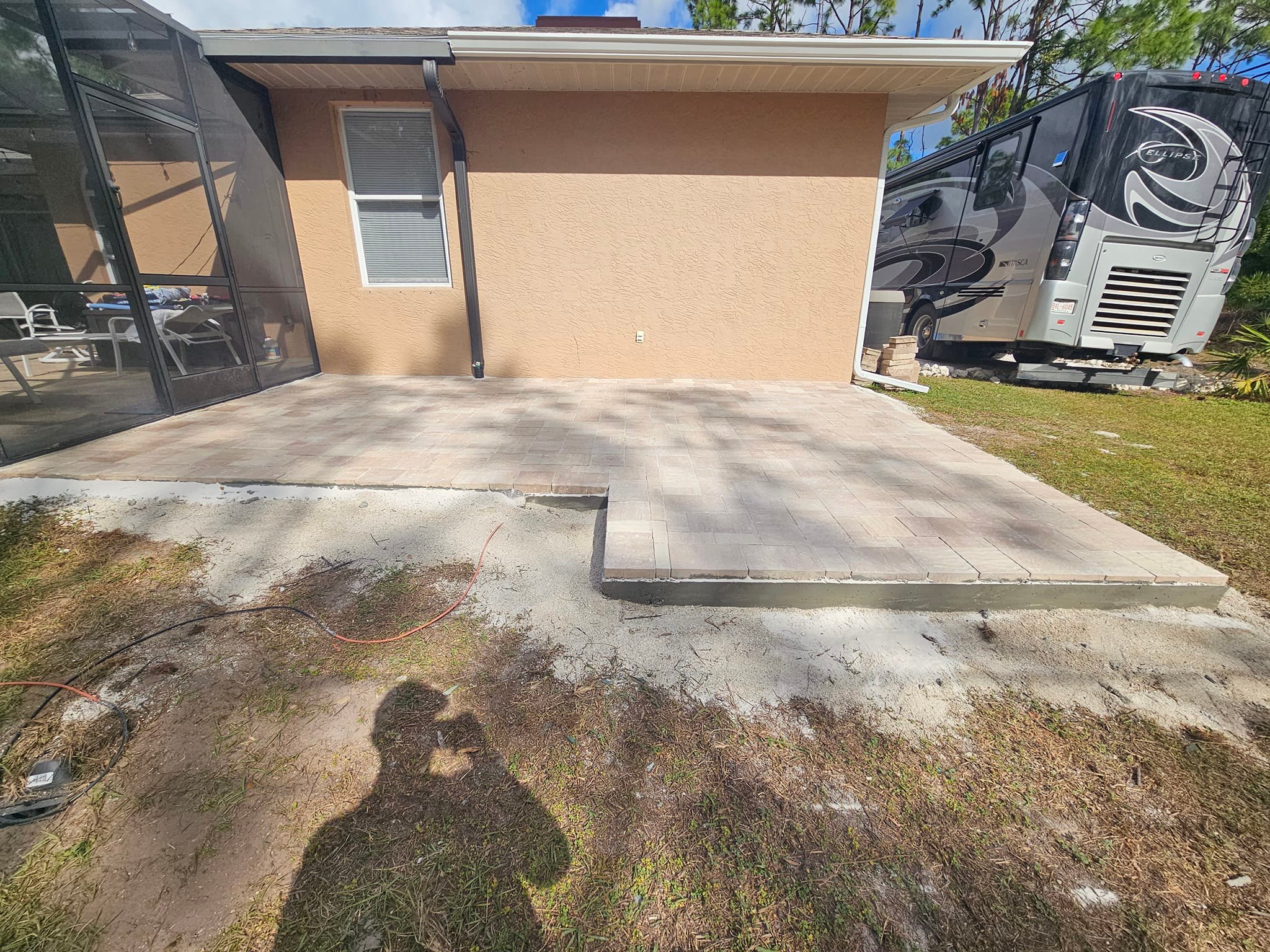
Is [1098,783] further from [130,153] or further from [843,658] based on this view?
[130,153]

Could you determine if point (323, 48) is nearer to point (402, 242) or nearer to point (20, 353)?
point (402, 242)

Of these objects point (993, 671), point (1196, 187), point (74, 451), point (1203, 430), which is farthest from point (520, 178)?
point (1196, 187)

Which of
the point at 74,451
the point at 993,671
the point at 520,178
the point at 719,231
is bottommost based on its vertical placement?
the point at 993,671

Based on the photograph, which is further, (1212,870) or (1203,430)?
(1203,430)

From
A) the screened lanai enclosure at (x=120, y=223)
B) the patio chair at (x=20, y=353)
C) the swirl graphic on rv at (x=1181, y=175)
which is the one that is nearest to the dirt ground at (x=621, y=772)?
the patio chair at (x=20, y=353)

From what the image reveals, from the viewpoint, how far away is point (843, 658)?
1.98 metres

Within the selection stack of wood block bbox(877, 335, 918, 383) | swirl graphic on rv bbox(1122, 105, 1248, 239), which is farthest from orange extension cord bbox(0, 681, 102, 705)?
swirl graphic on rv bbox(1122, 105, 1248, 239)

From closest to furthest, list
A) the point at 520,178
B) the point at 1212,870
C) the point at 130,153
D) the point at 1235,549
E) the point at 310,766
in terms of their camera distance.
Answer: the point at 1212,870 < the point at 310,766 < the point at 1235,549 < the point at 130,153 < the point at 520,178

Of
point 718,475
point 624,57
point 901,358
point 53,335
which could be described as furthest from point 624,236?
point 53,335

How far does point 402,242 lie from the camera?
18.4 feet

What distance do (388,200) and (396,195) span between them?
0.11 meters

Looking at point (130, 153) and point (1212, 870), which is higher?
point (130, 153)

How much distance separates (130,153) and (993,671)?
256 inches

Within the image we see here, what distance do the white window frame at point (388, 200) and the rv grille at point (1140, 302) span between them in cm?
805
